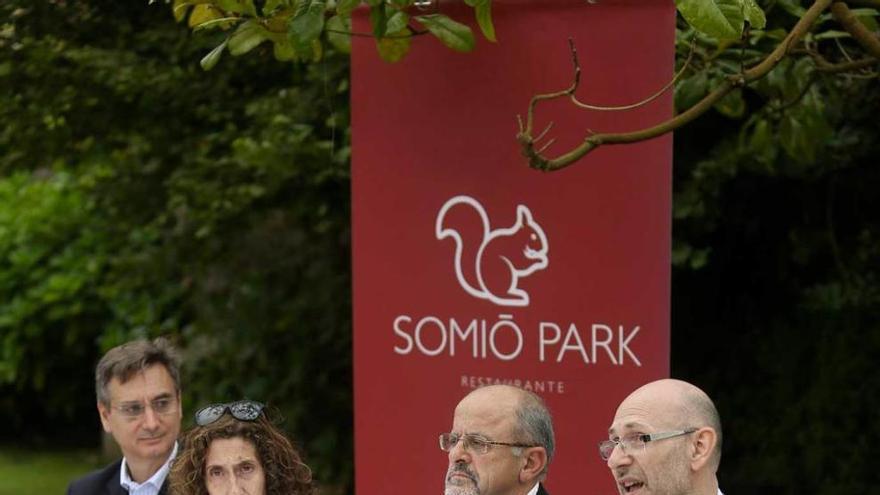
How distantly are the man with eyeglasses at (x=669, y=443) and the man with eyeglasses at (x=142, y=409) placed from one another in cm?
145

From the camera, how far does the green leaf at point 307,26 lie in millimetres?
4629

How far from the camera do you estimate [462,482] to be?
4148mm

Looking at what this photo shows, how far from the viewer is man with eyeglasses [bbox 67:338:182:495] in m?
4.74

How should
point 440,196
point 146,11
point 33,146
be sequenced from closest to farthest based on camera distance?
1. point 440,196
2. point 146,11
3. point 33,146

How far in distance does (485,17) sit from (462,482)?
127 cm

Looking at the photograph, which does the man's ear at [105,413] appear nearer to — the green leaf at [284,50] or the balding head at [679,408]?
the green leaf at [284,50]

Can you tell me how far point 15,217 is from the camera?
12.6 m

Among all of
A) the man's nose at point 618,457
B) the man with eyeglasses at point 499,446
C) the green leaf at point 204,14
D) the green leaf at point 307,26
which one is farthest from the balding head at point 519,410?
the green leaf at point 204,14

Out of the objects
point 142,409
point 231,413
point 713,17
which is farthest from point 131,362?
point 713,17

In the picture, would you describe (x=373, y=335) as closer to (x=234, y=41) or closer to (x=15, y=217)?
(x=234, y=41)

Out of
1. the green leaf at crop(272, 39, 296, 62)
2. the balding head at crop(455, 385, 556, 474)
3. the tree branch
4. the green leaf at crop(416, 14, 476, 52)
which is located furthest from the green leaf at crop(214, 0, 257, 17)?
the balding head at crop(455, 385, 556, 474)

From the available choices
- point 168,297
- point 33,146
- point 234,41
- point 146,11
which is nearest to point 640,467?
point 234,41

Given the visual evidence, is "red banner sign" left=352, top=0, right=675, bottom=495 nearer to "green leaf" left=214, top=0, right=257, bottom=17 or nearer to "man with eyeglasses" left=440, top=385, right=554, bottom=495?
"green leaf" left=214, top=0, right=257, bottom=17

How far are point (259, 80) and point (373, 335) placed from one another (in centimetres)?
315
